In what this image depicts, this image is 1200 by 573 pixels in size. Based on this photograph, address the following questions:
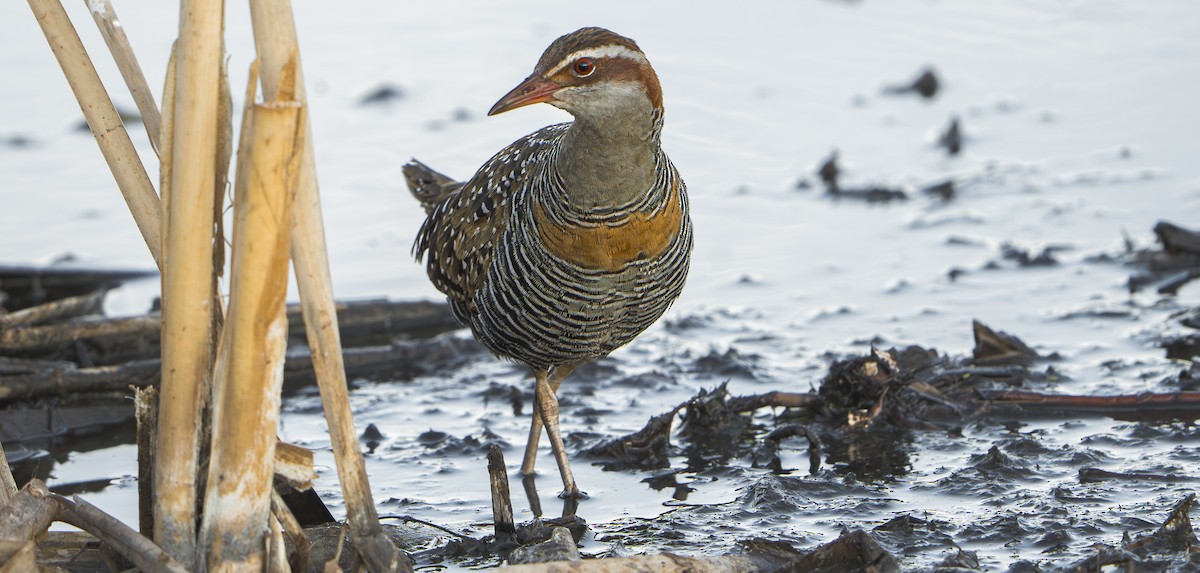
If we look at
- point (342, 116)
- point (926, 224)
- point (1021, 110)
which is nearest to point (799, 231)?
point (926, 224)

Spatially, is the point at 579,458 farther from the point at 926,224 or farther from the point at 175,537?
the point at 926,224

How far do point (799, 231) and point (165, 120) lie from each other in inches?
204

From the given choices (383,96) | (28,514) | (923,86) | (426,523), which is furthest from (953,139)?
(28,514)

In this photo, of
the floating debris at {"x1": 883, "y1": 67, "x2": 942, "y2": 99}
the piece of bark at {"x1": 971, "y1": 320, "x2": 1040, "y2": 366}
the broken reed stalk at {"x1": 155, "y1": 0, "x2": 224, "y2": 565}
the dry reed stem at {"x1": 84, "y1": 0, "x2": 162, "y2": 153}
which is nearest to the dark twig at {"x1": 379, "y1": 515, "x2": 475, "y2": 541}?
the broken reed stalk at {"x1": 155, "y1": 0, "x2": 224, "y2": 565}

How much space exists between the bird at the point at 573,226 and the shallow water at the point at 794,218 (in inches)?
23.9

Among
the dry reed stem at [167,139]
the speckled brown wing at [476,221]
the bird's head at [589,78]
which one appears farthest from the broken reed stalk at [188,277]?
the speckled brown wing at [476,221]

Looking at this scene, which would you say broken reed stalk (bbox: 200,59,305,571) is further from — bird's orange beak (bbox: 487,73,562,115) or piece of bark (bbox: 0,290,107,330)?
piece of bark (bbox: 0,290,107,330)

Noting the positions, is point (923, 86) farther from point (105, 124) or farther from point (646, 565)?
point (105, 124)

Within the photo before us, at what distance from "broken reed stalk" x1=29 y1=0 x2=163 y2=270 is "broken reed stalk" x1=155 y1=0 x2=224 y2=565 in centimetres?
32

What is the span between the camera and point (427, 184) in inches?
239

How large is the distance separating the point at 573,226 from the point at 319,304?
1.45 m

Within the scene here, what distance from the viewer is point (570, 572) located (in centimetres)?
345

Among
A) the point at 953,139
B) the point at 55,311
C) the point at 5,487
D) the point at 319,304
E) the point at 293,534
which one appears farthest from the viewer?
the point at 953,139

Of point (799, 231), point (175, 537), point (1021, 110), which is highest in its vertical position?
point (1021, 110)
